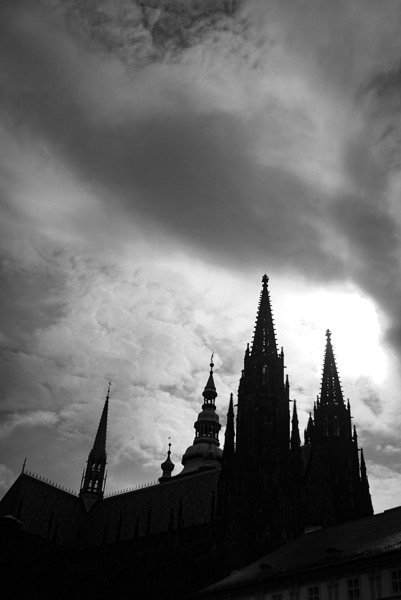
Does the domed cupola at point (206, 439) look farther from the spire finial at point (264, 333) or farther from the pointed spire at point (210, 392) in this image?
the spire finial at point (264, 333)

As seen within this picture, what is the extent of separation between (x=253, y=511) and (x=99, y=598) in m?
19.4

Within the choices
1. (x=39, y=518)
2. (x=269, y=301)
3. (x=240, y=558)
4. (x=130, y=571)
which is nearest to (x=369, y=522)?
(x=240, y=558)

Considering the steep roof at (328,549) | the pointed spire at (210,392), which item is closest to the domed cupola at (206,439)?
the pointed spire at (210,392)

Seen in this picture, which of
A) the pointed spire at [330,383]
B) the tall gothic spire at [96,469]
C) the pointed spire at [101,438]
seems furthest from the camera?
the pointed spire at [101,438]

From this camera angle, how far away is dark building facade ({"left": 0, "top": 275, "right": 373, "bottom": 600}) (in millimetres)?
58906

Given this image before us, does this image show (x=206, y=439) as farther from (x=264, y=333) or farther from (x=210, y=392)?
(x=264, y=333)

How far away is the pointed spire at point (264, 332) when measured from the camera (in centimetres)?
7069

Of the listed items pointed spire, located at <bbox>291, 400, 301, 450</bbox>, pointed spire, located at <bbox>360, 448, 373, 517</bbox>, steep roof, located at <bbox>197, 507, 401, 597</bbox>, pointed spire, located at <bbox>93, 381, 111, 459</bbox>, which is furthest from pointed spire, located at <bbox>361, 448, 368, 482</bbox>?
pointed spire, located at <bbox>93, 381, 111, 459</bbox>

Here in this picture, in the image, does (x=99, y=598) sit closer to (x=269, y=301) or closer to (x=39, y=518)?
(x=39, y=518)

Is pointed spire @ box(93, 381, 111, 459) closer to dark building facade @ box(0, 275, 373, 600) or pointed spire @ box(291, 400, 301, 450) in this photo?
dark building facade @ box(0, 275, 373, 600)

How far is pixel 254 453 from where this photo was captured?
206 ft

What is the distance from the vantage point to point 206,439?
97.2 m

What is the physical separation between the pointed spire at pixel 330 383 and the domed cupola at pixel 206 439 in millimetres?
17366

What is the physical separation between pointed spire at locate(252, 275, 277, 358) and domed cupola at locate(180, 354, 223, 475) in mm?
23587
